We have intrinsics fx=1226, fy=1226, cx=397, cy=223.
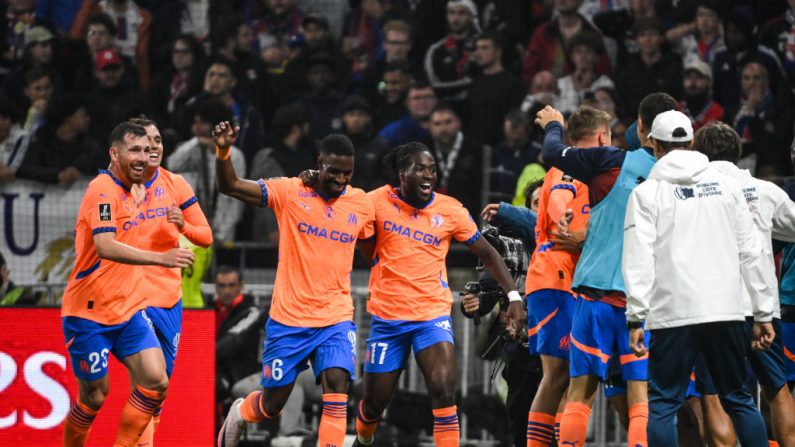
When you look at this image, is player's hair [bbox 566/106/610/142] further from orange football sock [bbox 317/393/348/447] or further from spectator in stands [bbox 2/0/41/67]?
spectator in stands [bbox 2/0/41/67]

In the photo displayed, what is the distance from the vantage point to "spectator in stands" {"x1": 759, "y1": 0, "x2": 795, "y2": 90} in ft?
44.4

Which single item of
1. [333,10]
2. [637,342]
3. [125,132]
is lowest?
[637,342]

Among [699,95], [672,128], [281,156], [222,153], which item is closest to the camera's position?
[672,128]

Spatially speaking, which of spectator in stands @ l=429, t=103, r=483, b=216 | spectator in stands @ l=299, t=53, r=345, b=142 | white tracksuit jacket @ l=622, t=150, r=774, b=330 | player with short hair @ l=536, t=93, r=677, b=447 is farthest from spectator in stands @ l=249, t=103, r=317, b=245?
white tracksuit jacket @ l=622, t=150, r=774, b=330

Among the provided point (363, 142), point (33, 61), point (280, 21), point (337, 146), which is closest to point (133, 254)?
point (337, 146)

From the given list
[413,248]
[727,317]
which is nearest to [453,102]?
[413,248]

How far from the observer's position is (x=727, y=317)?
6.96m

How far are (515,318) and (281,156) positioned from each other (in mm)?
5644

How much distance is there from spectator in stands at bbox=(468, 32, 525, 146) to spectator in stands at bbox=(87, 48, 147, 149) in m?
3.94

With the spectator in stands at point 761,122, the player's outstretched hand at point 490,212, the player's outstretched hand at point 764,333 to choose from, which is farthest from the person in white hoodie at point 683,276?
A: the spectator in stands at point 761,122

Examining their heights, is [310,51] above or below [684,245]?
above

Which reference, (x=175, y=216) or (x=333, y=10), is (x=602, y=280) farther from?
(x=333, y=10)

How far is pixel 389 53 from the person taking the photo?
14688 mm

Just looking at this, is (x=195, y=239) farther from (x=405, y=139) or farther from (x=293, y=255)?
(x=405, y=139)
